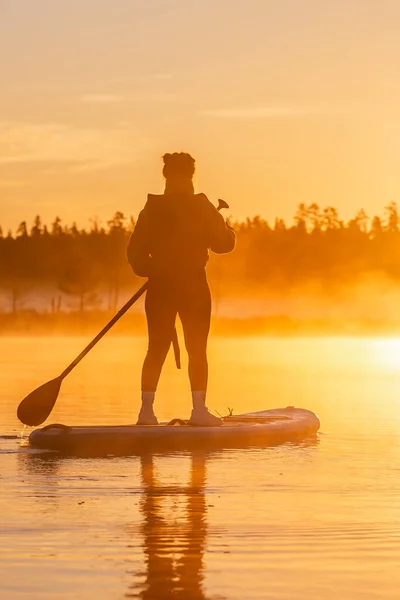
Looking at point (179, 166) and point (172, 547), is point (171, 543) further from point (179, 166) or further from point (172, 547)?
point (179, 166)

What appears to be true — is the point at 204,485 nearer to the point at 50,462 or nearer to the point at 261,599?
the point at 50,462

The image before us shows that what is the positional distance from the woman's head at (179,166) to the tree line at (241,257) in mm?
146223

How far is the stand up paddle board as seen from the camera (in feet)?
40.9

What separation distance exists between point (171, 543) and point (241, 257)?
566ft

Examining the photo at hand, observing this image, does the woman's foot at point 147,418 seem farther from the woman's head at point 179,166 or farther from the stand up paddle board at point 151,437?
the woman's head at point 179,166

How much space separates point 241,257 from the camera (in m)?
180

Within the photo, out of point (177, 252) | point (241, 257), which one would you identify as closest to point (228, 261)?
point (241, 257)

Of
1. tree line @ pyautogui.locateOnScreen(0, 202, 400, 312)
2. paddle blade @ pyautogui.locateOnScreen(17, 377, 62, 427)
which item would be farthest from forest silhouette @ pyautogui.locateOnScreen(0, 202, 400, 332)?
paddle blade @ pyautogui.locateOnScreen(17, 377, 62, 427)

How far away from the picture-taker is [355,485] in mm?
10344

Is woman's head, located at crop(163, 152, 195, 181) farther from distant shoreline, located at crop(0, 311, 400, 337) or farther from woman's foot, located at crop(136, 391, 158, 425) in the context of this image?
distant shoreline, located at crop(0, 311, 400, 337)

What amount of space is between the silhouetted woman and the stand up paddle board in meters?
0.62

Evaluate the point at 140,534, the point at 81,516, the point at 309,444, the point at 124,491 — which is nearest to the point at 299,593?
the point at 140,534

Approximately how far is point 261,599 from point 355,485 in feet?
12.7

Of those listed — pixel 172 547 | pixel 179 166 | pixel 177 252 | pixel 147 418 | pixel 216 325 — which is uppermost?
pixel 216 325
